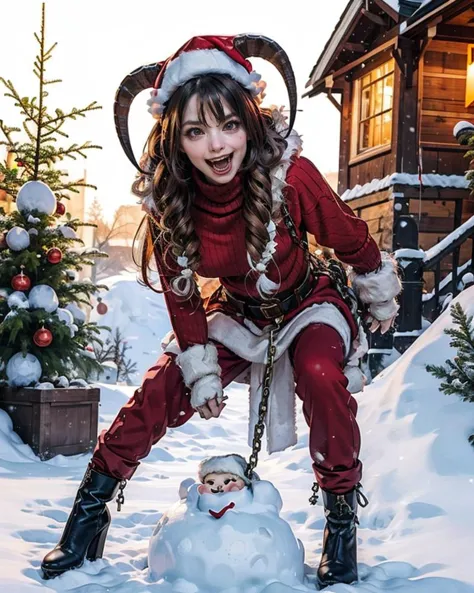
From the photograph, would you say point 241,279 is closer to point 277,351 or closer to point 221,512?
point 277,351

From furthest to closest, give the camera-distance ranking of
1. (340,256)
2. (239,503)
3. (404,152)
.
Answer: (404,152)
(340,256)
(239,503)

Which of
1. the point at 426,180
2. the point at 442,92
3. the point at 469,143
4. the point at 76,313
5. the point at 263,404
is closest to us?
the point at 263,404

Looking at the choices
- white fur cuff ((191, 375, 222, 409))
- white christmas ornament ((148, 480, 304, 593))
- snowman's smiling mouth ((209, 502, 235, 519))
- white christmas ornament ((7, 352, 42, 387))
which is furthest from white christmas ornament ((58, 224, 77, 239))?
snowman's smiling mouth ((209, 502, 235, 519))

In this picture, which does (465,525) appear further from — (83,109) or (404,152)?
(404,152)

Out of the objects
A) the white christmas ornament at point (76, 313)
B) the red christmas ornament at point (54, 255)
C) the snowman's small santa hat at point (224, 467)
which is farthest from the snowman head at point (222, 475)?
the white christmas ornament at point (76, 313)

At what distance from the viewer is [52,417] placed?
17.3ft

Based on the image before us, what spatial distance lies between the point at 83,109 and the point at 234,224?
3.76 metres

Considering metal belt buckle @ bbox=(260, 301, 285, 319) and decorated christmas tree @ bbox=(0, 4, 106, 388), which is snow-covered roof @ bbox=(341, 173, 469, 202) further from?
metal belt buckle @ bbox=(260, 301, 285, 319)

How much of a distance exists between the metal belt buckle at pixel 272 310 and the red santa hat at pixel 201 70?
66 cm

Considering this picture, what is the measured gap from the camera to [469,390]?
12.3 ft

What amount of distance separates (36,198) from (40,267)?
556 mm

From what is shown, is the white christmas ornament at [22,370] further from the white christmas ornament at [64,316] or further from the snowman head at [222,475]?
the snowman head at [222,475]

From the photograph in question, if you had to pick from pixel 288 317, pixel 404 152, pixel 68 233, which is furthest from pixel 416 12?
pixel 288 317

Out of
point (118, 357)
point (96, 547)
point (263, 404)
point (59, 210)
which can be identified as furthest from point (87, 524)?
point (118, 357)
